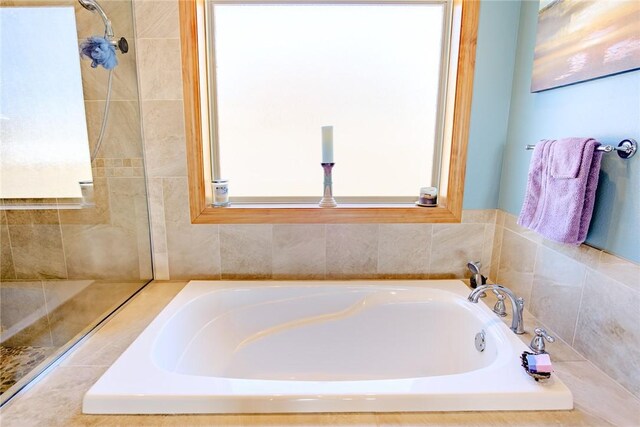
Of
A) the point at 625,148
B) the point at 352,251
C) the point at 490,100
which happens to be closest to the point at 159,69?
the point at 352,251

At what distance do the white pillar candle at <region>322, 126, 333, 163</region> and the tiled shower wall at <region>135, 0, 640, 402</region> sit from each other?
1.14ft

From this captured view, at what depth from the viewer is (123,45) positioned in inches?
58.9

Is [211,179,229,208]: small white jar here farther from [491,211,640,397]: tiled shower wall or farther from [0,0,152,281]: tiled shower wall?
[491,211,640,397]: tiled shower wall

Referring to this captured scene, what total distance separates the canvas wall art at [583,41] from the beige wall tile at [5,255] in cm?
238

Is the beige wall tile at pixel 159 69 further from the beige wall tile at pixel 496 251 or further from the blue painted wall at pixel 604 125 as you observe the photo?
the beige wall tile at pixel 496 251

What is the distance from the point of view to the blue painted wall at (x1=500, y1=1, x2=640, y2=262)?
3.14ft

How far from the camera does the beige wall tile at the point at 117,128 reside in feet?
5.12

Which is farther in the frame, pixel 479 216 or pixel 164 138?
pixel 479 216

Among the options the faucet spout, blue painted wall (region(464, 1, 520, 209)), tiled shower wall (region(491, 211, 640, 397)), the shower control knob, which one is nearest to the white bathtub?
the faucet spout

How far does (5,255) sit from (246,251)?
3.47 feet

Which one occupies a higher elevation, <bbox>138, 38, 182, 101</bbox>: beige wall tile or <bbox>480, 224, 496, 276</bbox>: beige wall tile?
<bbox>138, 38, 182, 101</bbox>: beige wall tile

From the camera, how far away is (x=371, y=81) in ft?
5.80

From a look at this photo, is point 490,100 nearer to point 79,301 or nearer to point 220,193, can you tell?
point 220,193

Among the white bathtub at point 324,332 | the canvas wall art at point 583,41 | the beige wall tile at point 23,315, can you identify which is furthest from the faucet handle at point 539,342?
the beige wall tile at point 23,315
